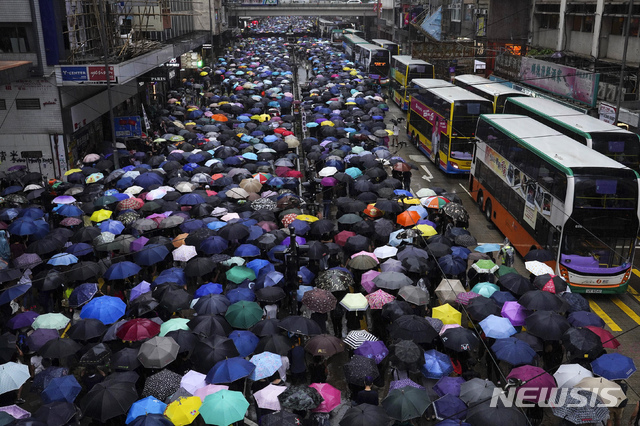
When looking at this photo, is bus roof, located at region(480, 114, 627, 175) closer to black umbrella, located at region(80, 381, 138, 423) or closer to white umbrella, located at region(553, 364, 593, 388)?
white umbrella, located at region(553, 364, 593, 388)

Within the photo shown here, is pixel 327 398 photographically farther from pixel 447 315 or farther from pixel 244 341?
pixel 447 315

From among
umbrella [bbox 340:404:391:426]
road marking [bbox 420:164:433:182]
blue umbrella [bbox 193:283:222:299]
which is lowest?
road marking [bbox 420:164:433:182]

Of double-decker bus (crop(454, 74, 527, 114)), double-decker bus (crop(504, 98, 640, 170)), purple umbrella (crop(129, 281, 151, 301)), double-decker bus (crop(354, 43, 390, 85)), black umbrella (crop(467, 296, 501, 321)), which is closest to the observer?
black umbrella (crop(467, 296, 501, 321))

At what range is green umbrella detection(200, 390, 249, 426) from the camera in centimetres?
880

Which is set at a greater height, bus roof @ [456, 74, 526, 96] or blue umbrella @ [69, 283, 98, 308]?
bus roof @ [456, 74, 526, 96]

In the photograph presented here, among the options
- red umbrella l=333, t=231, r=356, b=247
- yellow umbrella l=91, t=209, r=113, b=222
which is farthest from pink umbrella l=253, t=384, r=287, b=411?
yellow umbrella l=91, t=209, r=113, b=222

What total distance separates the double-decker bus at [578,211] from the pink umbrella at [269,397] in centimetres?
863

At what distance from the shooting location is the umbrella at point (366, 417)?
334 inches

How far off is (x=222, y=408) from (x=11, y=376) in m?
3.71

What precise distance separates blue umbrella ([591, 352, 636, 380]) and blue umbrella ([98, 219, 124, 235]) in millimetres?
11677

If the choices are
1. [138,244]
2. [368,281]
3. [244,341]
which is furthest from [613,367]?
[138,244]

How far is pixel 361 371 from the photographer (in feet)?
33.0

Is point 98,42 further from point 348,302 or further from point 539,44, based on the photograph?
point 539,44

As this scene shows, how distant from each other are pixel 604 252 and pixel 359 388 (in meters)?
7.99
